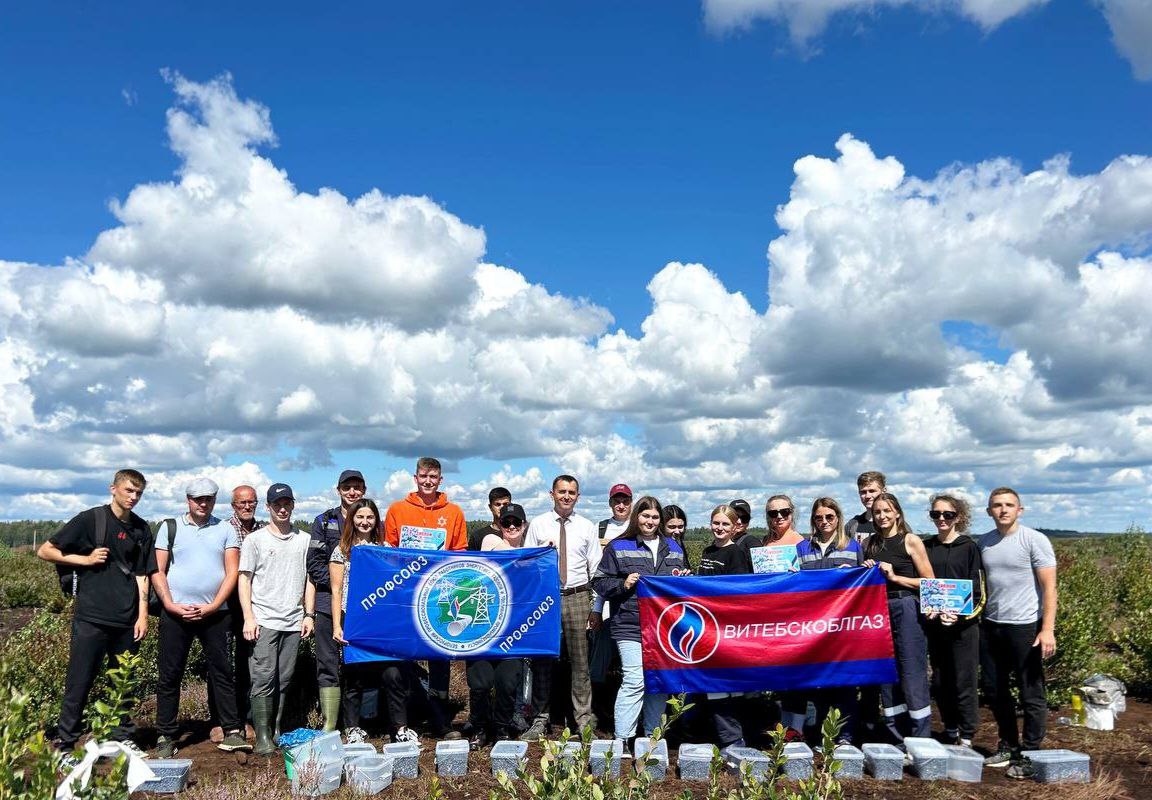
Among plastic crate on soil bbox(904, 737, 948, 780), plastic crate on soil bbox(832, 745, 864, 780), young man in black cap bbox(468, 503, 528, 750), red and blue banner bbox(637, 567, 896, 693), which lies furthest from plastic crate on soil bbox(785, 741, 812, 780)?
young man in black cap bbox(468, 503, 528, 750)

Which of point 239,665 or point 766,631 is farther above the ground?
Answer: point 766,631

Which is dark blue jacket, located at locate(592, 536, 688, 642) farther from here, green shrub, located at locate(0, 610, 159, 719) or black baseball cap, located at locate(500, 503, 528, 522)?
green shrub, located at locate(0, 610, 159, 719)

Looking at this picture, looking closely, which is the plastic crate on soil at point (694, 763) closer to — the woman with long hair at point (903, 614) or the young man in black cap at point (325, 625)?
the woman with long hair at point (903, 614)


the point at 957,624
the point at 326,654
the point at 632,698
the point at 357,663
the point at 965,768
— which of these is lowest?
the point at 965,768

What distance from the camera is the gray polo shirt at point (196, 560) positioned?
772 cm

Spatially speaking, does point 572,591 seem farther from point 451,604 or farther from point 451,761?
point 451,761

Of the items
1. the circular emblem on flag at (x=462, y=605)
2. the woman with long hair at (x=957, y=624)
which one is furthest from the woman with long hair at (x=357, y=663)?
the woman with long hair at (x=957, y=624)

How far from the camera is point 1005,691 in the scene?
741 centimetres

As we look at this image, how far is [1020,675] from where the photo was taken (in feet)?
24.0

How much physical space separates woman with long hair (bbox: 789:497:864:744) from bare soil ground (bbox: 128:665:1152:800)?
803mm

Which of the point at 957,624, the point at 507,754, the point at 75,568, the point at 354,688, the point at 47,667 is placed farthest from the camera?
the point at 47,667

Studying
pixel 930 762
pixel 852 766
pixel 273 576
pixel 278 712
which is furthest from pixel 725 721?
pixel 273 576

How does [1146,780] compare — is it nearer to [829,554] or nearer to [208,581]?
[829,554]

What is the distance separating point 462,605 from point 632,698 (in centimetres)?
194
